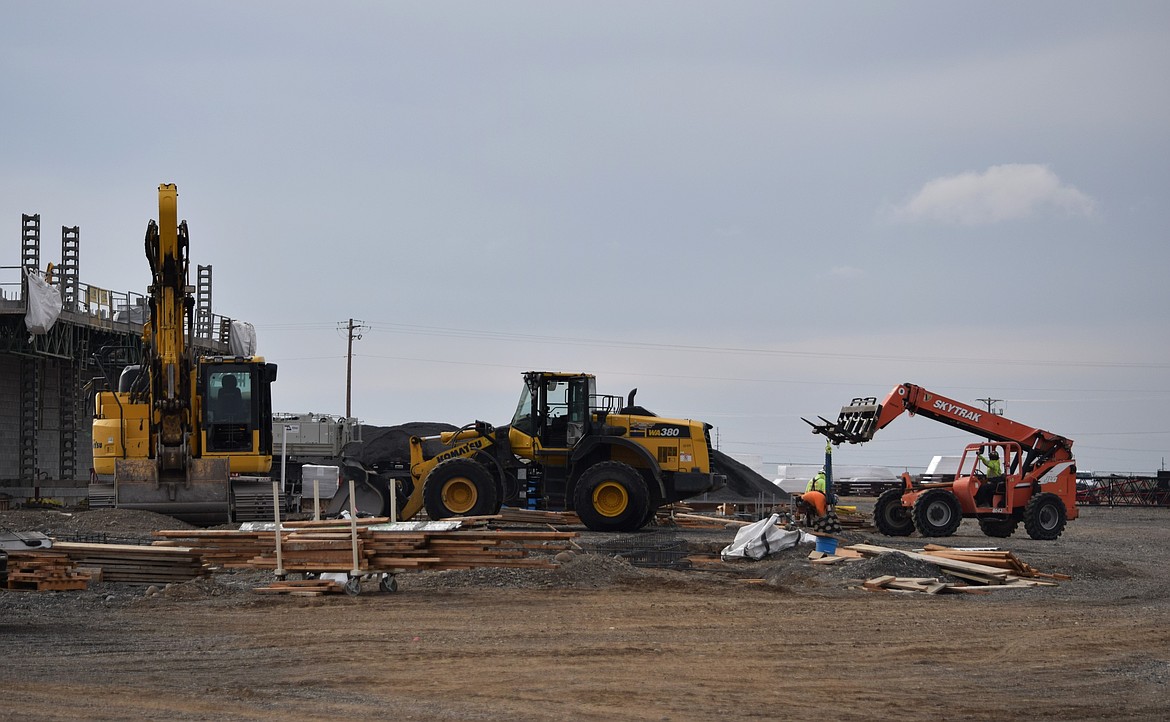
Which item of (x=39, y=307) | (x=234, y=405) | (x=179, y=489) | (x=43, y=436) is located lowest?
(x=179, y=489)

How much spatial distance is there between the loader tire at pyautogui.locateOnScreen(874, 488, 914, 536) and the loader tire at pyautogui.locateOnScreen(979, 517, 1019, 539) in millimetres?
1439

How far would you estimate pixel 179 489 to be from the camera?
74.1 ft

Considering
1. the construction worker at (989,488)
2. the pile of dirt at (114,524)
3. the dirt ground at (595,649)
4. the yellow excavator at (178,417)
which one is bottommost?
the dirt ground at (595,649)

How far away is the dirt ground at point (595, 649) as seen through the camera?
892 cm

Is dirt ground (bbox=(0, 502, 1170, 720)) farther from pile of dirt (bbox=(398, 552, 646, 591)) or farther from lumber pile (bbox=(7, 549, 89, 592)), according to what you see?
lumber pile (bbox=(7, 549, 89, 592))

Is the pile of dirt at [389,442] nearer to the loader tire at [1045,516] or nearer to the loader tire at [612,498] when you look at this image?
the loader tire at [612,498]

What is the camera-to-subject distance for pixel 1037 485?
82.0 ft

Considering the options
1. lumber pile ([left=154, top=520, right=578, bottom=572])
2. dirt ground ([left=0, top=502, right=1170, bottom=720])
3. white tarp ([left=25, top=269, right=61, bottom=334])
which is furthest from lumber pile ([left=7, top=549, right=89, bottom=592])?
white tarp ([left=25, top=269, right=61, bottom=334])

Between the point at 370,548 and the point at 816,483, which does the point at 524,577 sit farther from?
the point at 816,483

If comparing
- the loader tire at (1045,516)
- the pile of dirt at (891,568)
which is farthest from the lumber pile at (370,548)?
the loader tire at (1045,516)

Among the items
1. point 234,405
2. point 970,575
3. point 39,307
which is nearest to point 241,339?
point 39,307

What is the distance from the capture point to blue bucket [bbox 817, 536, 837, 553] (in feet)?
62.2

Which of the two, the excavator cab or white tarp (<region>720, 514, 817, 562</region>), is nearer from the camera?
white tarp (<region>720, 514, 817, 562</region>)

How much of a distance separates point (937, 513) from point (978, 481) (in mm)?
1185
